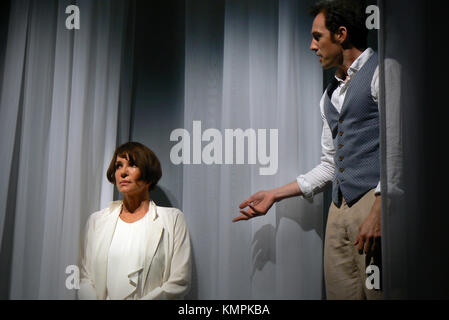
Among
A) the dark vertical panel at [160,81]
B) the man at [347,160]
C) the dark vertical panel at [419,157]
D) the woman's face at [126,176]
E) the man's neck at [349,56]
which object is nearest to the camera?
the dark vertical panel at [419,157]

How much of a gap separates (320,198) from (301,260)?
24cm

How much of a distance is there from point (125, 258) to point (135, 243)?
0.06 m

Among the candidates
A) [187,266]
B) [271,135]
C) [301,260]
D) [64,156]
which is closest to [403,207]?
[301,260]

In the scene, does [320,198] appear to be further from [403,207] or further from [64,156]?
[64,156]

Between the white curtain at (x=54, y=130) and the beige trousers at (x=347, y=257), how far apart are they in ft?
2.75

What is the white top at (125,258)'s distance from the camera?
148cm

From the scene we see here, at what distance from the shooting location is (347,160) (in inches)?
53.7

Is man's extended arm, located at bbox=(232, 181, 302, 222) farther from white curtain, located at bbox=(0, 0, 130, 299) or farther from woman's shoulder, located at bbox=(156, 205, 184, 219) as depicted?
white curtain, located at bbox=(0, 0, 130, 299)

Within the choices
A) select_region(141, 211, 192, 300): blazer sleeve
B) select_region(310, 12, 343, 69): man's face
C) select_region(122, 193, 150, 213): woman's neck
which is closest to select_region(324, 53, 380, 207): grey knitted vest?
select_region(310, 12, 343, 69): man's face

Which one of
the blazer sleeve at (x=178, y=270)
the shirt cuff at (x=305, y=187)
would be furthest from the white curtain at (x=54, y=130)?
the shirt cuff at (x=305, y=187)

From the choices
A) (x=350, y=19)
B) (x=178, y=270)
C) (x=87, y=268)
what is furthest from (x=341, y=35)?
(x=87, y=268)

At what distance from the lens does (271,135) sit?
156 centimetres

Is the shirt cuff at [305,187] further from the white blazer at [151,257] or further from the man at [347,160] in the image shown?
the white blazer at [151,257]

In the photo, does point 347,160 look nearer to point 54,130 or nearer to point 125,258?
point 125,258
